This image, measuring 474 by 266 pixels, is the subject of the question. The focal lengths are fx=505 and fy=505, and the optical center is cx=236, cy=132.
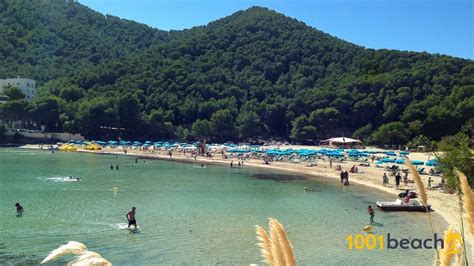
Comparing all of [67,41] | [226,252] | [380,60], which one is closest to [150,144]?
[380,60]

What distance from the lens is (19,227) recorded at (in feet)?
67.4

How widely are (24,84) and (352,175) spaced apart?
8321 cm

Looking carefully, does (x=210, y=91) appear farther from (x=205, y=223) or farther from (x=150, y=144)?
(x=205, y=223)

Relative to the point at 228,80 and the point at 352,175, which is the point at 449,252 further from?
the point at 228,80

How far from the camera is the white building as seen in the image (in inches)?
4067

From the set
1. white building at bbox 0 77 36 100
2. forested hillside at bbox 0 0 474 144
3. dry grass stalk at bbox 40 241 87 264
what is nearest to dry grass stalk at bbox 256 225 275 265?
dry grass stalk at bbox 40 241 87 264

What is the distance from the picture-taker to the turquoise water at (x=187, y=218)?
Answer: 16.4 m

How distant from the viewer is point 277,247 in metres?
1.83

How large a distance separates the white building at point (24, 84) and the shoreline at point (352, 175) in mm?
28467

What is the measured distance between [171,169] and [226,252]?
1375 inches

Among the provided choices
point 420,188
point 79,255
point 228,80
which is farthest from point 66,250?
point 228,80

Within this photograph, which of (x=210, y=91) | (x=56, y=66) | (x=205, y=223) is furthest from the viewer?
(x=56, y=66)

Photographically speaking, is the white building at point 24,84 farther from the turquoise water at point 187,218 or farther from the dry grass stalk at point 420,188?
the dry grass stalk at point 420,188

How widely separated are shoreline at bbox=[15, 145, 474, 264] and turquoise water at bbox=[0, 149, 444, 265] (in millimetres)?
1251
